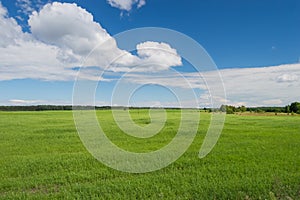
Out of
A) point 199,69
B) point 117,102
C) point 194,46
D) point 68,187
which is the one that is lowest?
point 68,187

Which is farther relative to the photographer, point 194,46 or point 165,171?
point 165,171

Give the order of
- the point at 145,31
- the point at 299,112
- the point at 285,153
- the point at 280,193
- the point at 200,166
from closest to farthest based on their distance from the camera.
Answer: the point at 280,193 → the point at 145,31 → the point at 200,166 → the point at 285,153 → the point at 299,112

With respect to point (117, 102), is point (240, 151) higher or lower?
lower

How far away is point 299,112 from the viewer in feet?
252

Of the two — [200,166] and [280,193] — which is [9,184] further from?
[280,193]

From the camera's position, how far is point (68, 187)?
8.02 meters

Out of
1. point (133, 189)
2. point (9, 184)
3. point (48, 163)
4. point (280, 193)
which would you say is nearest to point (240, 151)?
point (280, 193)

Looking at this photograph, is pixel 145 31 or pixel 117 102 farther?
pixel 117 102

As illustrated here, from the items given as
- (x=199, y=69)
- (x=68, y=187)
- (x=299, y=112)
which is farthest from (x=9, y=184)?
(x=299, y=112)

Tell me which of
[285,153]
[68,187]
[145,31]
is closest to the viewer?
[68,187]

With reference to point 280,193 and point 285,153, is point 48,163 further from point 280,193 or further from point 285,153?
point 285,153

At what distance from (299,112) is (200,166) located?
76.6 meters

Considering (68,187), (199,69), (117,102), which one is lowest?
(68,187)

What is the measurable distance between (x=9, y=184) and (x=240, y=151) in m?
9.93
